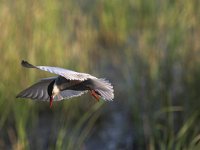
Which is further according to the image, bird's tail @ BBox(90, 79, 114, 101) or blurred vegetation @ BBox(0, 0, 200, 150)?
blurred vegetation @ BBox(0, 0, 200, 150)

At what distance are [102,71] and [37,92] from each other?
6.53 ft

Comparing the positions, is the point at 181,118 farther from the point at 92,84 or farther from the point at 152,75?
the point at 92,84

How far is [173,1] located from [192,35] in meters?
0.76

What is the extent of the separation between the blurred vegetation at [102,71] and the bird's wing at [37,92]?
0.89 meters

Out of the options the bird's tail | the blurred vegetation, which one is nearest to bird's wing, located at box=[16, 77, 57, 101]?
the bird's tail

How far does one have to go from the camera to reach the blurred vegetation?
306 cm

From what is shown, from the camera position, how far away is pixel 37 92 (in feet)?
5.81

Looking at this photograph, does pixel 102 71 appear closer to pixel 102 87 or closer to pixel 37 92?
pixel 37 92

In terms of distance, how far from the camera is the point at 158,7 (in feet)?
13.9

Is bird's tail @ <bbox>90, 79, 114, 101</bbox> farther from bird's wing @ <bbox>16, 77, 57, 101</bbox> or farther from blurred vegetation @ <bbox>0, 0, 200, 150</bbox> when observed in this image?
blurred vegetation @ <bbox>0, 0, 200, 150</bbox>

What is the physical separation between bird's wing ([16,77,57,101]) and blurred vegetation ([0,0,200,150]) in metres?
0.89

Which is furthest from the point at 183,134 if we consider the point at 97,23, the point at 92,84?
the point at 97,23

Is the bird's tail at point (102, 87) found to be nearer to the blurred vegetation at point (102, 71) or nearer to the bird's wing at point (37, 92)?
the bird's wing at point (37, 92)

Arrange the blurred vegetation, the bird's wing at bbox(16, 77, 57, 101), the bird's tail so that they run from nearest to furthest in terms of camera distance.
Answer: the bird's tail < the bird's wing at bbox(16, 77, 57, 101) < the blurred vegetation
